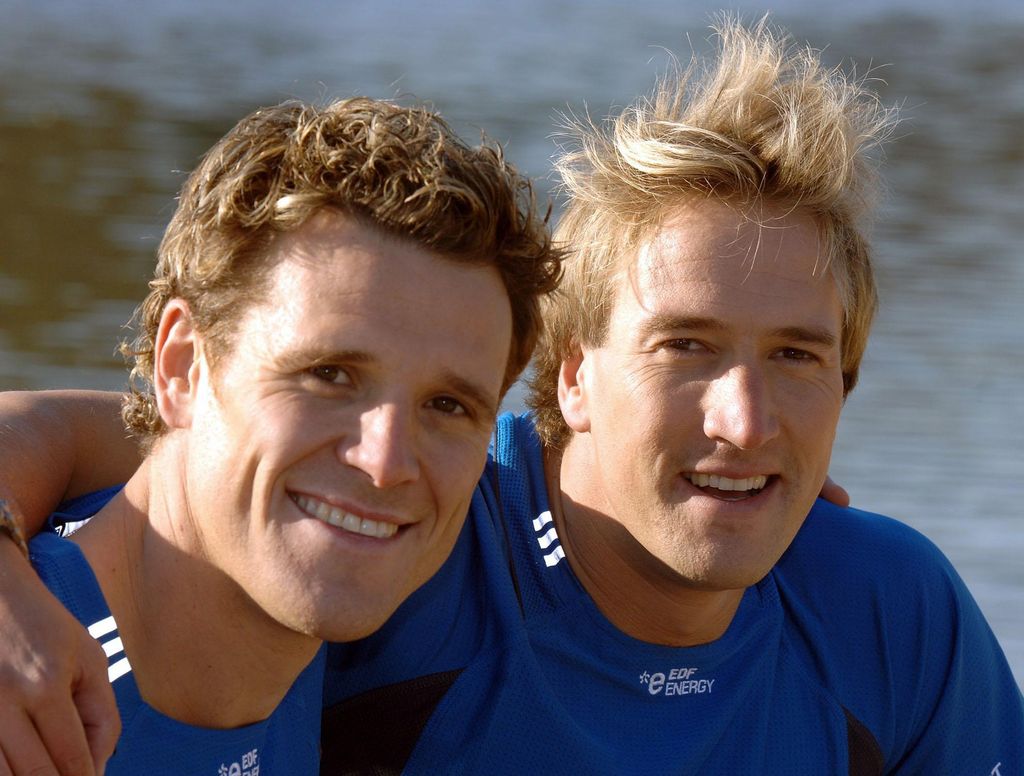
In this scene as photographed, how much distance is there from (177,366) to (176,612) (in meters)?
0.39

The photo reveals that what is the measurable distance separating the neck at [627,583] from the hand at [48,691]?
1.14 metres

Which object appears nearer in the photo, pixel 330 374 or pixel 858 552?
pixel 330 374

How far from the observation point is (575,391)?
3.17 meters

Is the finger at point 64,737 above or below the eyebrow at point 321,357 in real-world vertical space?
below

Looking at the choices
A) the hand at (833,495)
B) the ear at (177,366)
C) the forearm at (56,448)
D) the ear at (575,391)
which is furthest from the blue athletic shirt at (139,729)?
the hand at (833,495)

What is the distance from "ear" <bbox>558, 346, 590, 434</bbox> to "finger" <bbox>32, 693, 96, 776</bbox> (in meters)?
1.32

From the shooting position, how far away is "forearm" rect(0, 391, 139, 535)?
255 cm

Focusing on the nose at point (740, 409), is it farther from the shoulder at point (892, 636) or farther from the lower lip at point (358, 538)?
the lower lip at point (358, 538)

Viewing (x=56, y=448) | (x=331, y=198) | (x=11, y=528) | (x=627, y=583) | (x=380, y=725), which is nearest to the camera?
(x=11, y=528)

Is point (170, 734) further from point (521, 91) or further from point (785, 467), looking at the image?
point (521, 91)

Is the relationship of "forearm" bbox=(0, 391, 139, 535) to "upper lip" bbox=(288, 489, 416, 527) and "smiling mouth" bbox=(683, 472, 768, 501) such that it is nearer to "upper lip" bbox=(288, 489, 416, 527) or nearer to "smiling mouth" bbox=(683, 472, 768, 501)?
"upper lip" bbox=(288, 489, 416, 527)

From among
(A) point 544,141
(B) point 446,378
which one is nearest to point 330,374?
(B) point 446,378

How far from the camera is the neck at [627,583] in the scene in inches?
119

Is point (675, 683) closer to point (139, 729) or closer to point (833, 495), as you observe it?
point (833, 495)
